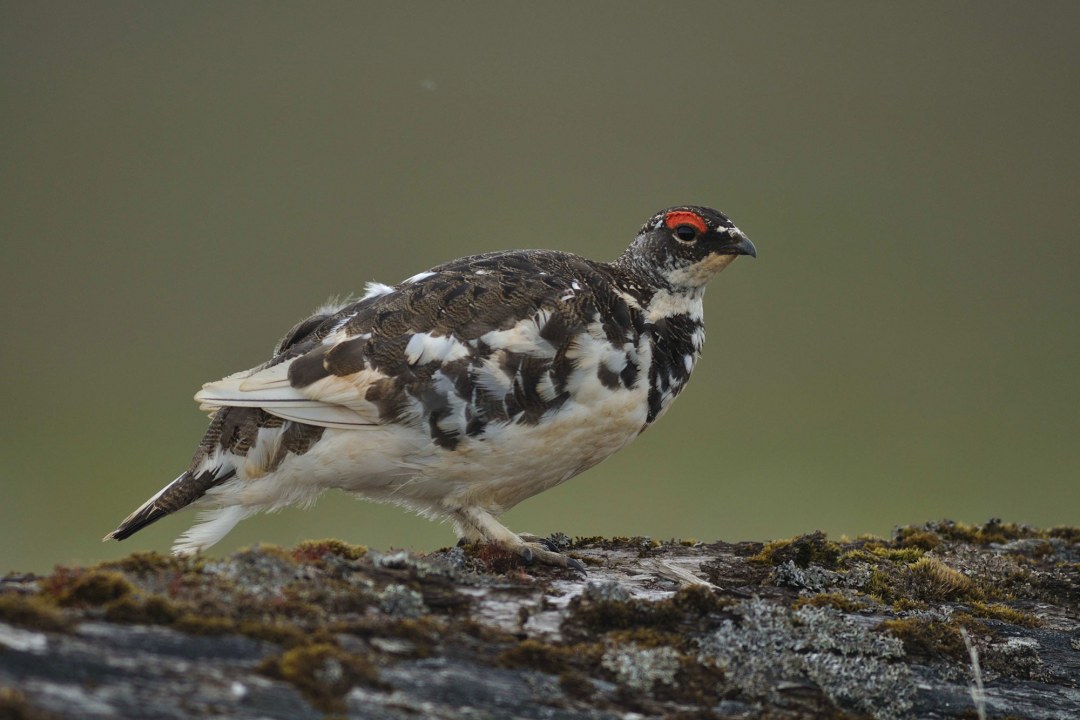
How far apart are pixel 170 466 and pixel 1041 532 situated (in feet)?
58.1

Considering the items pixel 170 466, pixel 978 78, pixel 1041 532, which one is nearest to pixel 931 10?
pixel 978 78

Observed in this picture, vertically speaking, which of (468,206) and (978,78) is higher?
(978,78)

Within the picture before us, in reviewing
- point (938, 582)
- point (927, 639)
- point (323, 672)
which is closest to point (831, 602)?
point (927, 639)

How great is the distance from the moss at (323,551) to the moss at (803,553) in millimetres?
2017

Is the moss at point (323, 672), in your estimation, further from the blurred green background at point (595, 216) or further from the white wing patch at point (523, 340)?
the blurred green background at point (595, 216)

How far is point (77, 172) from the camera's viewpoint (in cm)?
3912

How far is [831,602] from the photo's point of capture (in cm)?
526

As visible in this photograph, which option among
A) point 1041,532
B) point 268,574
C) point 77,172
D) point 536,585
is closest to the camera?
point 268,574

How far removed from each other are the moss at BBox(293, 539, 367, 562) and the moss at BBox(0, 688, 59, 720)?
1570 millimetres

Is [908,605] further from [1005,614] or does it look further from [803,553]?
[803,553]

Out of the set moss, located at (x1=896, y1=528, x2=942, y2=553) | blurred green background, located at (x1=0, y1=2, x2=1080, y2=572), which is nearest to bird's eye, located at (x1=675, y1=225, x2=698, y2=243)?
moss, located at (x1=896, y1=528, x2=942, y2=553)

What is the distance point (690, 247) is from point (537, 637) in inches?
129

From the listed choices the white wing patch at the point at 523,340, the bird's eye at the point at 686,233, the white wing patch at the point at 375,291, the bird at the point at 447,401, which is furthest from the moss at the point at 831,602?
the white wing patch at the point at 375,291

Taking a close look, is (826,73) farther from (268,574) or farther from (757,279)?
(268,574)
